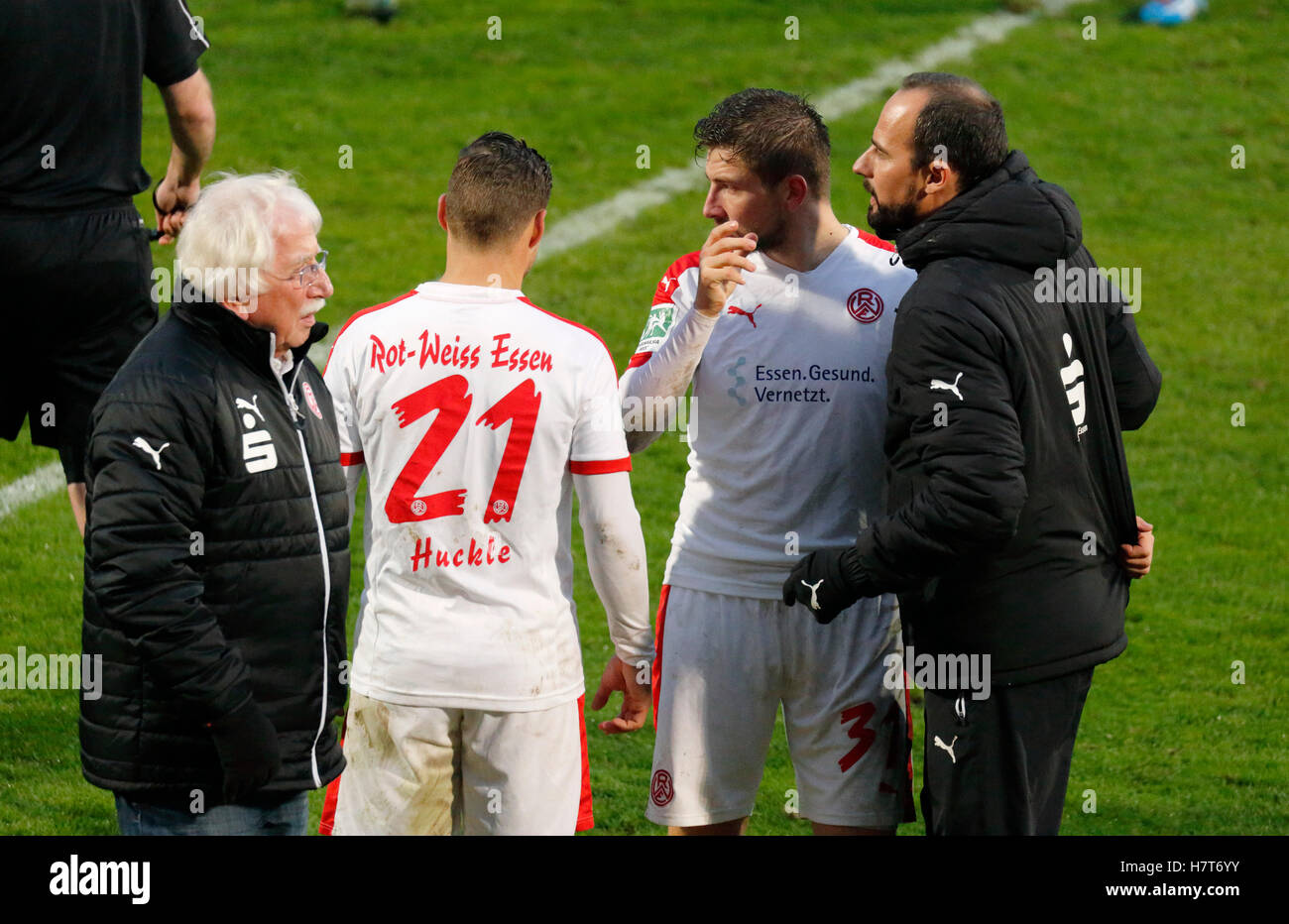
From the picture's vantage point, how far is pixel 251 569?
334 cm

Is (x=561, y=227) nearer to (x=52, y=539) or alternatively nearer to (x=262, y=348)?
(x=52, y=539)

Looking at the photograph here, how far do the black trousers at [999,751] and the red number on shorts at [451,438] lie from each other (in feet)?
3.62

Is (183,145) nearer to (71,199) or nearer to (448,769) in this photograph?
(71,199)

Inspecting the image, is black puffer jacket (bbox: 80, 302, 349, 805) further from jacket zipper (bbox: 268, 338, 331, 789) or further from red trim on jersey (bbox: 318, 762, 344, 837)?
red trim on jersey (bbox: 318, 762, 344, 837)

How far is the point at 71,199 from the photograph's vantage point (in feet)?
17.7

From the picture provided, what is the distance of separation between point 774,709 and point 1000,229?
1372 millimetres

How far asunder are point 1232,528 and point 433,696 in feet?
18.1

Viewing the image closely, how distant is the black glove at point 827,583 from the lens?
146 inches

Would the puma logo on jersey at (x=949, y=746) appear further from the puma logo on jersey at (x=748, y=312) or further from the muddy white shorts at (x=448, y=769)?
the puma logo on jersey at (x=748, y=312)

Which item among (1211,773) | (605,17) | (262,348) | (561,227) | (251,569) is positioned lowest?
(1211,773)

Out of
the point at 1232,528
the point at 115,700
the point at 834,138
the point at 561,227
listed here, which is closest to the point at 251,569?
the point at 115,700

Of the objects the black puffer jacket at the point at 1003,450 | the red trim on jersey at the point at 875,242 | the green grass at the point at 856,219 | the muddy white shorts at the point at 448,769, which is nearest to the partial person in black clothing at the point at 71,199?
the green grass at the point at 856,219

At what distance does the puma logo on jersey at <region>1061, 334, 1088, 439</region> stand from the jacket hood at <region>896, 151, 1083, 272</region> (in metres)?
0.20

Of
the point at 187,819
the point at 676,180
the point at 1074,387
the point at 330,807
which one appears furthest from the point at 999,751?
the point at 676,180
